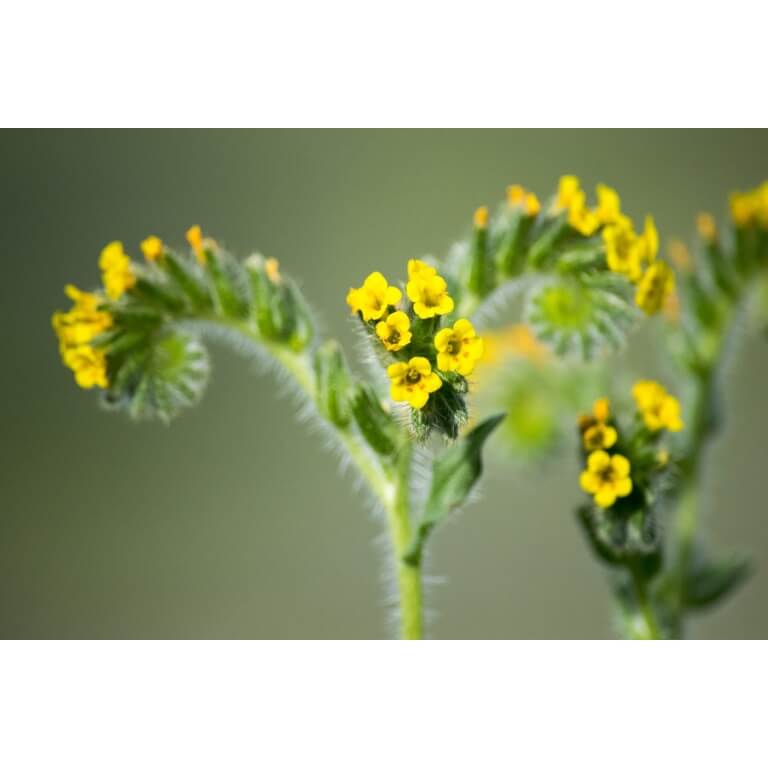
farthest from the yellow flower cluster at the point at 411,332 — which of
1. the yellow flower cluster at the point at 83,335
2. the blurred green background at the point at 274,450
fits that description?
the blurred green background at the point at 274,450

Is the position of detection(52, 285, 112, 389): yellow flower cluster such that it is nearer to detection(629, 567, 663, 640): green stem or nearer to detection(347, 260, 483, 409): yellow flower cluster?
detection(347, 260, 483, 409): yellow flower cluster

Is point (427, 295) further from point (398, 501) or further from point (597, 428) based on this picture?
point (597, 428)

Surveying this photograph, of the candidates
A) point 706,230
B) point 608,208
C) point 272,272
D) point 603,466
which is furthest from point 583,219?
point 272,272

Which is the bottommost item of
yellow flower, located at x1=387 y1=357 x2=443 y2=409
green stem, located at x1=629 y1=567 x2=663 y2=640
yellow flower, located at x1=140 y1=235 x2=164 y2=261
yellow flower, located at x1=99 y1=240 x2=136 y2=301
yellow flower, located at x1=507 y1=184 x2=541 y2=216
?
green stem, located at x1=629 y1=567 x2=663 y2=640

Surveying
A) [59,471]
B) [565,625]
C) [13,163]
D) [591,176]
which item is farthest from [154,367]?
[591,176]

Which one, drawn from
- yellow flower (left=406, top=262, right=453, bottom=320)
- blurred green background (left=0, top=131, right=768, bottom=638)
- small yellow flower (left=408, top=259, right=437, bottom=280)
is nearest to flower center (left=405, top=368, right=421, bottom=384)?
yellow flower (left=406, top=262, right=453, bottom=320)
